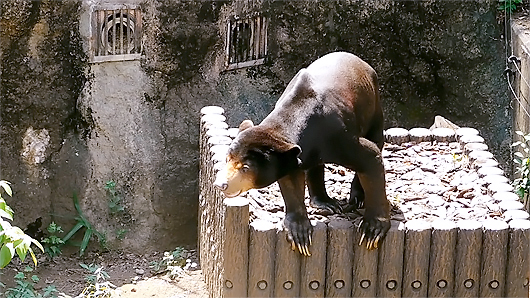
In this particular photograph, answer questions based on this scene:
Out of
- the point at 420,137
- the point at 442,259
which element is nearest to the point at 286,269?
the point at 442,259

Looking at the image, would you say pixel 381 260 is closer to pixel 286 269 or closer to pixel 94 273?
pixel 286 269

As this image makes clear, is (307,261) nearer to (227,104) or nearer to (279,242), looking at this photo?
(279,242)

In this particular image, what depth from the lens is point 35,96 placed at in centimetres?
776

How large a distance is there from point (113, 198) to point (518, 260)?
4250mm

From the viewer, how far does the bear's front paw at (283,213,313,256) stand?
4598mm

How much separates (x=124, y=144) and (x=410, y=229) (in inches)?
156

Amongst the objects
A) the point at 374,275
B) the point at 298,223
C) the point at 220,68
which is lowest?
the point at 374,275

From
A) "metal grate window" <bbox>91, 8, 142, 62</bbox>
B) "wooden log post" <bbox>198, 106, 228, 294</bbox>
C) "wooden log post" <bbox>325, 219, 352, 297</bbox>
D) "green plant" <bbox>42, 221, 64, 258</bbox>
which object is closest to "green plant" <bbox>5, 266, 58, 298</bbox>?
"green plant" <bbox>42, 221, 64, 258</bbox>

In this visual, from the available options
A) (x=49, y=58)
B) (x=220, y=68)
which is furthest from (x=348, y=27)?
(x=49, y=58)

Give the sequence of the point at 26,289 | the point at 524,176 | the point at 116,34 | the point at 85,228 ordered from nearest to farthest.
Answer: the point at 26,289 → the point at 524,176 → the point at 116,34 → the point at 85,228

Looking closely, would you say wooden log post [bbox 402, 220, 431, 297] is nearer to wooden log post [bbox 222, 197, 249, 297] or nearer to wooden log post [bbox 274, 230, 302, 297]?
wooden log post [bbox 274, 230, 302, 297]

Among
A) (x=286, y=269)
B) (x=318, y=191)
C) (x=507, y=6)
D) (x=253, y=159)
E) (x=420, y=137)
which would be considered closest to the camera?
(x=253, y=159)

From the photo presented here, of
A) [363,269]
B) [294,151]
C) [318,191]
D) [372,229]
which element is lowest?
[363,269]

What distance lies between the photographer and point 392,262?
4770 mm
